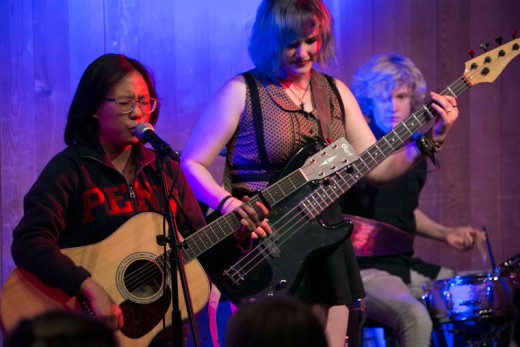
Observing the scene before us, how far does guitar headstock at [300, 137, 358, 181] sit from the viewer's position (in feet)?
12.2

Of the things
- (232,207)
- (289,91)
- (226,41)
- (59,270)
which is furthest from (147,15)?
(59,270)

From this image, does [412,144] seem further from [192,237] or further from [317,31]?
[192,237]

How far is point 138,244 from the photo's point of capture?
3.40 meters

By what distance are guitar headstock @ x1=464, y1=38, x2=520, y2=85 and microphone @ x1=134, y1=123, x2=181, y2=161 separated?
68.2 inches

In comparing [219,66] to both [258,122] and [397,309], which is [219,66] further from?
[397,309]

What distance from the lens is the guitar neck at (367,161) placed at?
3.74 metres

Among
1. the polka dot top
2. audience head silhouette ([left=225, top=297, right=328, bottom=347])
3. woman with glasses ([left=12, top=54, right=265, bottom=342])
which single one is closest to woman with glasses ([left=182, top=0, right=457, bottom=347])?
the polka dot top

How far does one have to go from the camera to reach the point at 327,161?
3.73m

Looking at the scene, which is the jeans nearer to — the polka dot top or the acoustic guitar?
the polka dot top

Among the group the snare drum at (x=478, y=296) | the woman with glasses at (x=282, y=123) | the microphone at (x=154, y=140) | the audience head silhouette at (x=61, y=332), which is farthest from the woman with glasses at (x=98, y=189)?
the snare drum at (x=478, y=296)

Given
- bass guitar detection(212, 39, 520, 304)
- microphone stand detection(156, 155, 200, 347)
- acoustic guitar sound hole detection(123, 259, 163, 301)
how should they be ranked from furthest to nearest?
bass guitar detection(212, 39, 520, 304) < acoustic guitar sound hole detection(123, 259, 163, 301) < microphone stand detection(156, 155, 200, 347)

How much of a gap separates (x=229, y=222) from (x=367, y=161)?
75cm

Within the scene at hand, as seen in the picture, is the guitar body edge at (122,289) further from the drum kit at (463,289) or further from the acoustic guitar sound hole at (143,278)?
the drum kit at (463,289)

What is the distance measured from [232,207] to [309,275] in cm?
48
